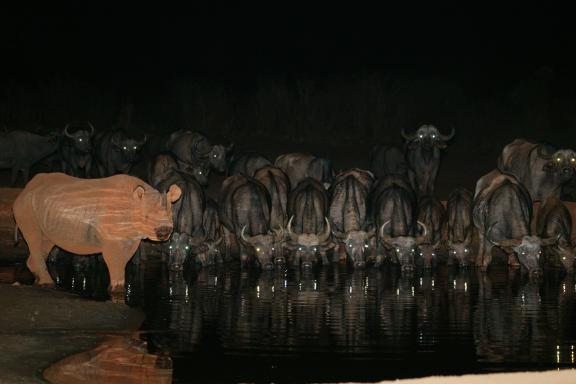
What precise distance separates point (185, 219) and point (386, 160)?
973cm

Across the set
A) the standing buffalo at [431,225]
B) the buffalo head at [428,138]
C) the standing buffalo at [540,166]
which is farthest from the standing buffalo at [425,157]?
the standing buffalo at [431,225]

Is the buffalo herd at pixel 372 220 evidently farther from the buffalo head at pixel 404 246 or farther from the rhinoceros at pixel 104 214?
the rhinoceros at pixel 104 214

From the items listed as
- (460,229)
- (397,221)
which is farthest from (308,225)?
(460,229)

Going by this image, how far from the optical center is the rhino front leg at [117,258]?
17.3 m

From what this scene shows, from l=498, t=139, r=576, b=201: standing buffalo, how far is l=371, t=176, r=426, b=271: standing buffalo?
3.22 metres

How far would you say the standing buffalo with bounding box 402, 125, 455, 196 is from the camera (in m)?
30.0

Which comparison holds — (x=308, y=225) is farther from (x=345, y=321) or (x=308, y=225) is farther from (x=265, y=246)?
(x=345, y=321)

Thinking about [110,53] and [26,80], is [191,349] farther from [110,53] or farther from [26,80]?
[110,53]

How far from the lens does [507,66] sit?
222ft

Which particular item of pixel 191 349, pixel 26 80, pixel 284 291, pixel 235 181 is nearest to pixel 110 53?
pixel 26 80

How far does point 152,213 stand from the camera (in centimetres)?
1705

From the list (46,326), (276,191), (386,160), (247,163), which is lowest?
(46,326)

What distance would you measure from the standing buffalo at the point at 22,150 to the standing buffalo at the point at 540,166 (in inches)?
525

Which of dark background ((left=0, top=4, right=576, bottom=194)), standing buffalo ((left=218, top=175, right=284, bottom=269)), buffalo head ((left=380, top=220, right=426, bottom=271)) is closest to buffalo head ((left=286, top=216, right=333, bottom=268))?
standing buffalo ((left=218, top=175, right=284, bottom=269))
